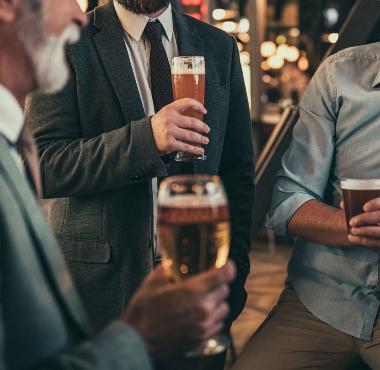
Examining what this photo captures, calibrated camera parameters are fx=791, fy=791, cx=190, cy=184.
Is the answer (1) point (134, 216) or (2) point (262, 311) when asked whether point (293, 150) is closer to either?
(1) point (134, 216)

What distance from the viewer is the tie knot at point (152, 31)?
2.37m

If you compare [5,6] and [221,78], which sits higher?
[5,6]

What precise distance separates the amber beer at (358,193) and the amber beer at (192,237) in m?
0.54

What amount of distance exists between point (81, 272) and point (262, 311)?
10.3 feet

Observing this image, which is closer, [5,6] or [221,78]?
[5,6]

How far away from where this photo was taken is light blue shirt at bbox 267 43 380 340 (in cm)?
222

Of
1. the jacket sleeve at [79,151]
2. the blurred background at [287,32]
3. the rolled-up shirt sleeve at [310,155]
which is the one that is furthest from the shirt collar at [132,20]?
the blurred background at [287,32]

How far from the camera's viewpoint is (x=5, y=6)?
1262 millimetres

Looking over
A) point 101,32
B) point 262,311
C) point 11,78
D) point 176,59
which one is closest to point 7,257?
point 11,78

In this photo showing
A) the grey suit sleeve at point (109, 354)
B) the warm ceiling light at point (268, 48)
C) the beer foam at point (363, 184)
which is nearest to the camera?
the grey suit sleeve at point (109, 354)

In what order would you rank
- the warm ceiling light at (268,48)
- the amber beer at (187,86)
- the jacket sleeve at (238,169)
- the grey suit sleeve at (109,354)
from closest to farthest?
the grey suit sleeve at (109,354) → the amber beer at (187,86) → the jacket sleeve at (238,169) → the warm ceiling light at (268,48)

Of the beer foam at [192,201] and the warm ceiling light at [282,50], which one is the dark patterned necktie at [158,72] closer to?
the beer foam at [192,201]

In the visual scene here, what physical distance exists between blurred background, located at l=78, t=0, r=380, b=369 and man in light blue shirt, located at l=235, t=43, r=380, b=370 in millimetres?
602

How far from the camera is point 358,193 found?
1735 millimetres
